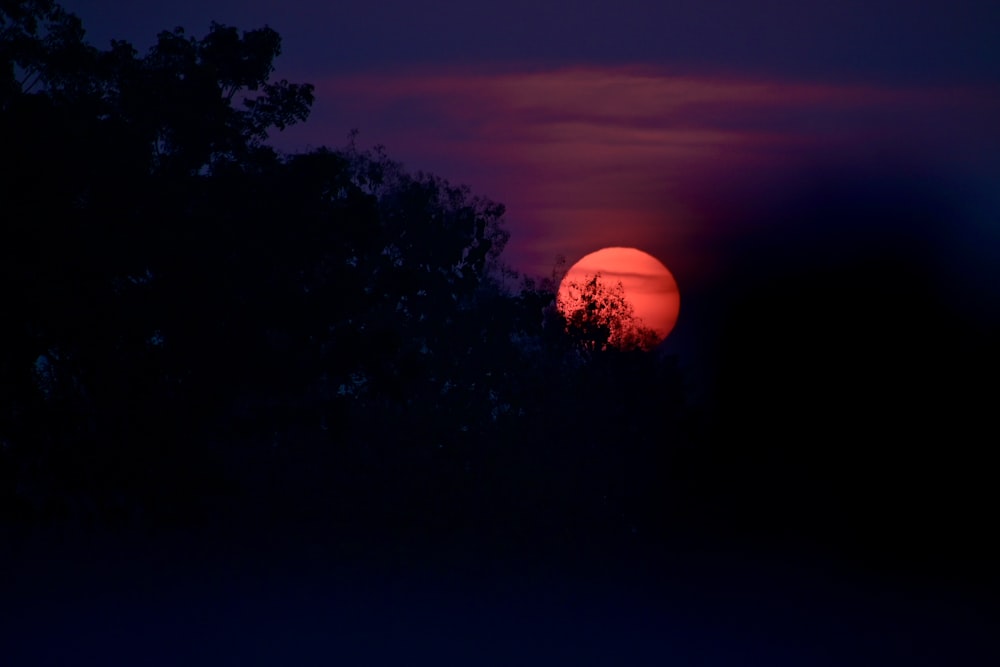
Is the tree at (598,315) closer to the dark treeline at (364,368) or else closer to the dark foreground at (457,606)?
the dark treeline at (364,368)

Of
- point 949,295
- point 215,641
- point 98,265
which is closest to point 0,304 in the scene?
point 98,265

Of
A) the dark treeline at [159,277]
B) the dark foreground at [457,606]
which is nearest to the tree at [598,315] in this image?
the dark foreground at [457,606]

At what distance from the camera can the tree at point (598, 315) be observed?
183ft

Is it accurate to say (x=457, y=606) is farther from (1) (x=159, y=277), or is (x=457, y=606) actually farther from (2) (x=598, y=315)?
(1) (x=159, y=277)

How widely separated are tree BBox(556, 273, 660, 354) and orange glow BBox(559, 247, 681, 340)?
10.3 inches

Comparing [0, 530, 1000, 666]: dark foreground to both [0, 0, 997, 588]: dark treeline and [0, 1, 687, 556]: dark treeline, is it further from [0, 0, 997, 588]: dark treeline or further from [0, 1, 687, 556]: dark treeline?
[0, 1, 687, 556]: dark treeline

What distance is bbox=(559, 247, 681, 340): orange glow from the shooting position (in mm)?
56156

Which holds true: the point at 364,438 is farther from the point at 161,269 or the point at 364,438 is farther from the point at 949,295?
the point at 161,269

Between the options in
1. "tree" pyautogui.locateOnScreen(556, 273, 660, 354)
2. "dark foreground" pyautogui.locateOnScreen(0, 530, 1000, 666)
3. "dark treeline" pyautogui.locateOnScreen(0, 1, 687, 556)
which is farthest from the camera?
"tree" pyautogui.locateOnScreen(556, 273, 660, 354)

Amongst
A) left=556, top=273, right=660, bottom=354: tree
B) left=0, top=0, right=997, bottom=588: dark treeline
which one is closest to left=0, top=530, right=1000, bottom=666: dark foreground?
left=0, top=0, right=997, bottom=588: dark treeline

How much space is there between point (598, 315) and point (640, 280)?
175 inches

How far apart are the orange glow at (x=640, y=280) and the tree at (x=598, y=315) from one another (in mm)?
261

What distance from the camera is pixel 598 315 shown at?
56.2 meters

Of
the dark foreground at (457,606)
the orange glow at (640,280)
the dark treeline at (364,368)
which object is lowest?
the dark foreground at (457,606)
